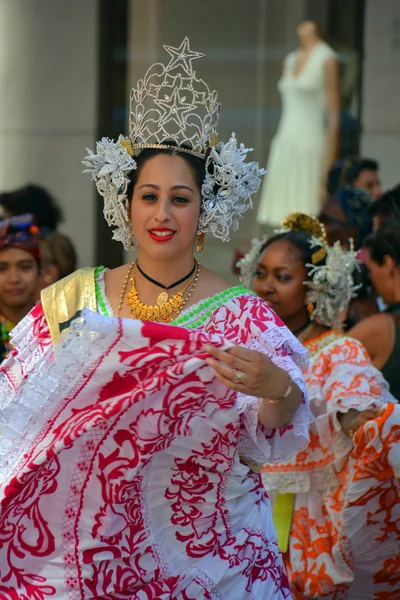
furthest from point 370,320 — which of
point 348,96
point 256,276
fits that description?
point 348,96

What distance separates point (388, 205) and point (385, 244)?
132 centimetres

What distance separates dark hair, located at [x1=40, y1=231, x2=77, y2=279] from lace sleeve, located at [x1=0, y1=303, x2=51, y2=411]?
97.9 inches

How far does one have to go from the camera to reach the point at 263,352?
361 centimetres

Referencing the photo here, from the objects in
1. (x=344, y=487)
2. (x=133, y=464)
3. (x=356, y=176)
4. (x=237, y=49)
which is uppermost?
(x=237, y=49)

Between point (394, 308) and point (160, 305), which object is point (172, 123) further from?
point (394, 308)

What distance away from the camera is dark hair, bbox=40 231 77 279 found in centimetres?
636

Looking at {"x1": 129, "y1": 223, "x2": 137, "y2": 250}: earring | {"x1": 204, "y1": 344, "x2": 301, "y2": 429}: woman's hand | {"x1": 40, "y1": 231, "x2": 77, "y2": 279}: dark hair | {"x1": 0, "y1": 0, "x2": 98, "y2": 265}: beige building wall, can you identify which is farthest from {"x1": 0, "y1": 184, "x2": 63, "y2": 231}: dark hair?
{"x1": 204, "y1": 344, "x2": 301, "y2": 429}: woman's hand

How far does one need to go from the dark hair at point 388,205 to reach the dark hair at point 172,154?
3466 mm

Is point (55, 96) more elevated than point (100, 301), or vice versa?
point (55, 96)

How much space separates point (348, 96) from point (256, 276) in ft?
13.8

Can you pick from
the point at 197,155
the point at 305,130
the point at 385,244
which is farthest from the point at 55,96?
the point at 197,155

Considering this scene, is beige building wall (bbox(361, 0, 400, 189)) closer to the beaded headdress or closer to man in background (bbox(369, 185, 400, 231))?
man in background (bbox(369, 185, 400, 231))

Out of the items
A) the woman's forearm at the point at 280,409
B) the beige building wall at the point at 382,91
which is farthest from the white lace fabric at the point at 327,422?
the beige building wall at the point at 382,91

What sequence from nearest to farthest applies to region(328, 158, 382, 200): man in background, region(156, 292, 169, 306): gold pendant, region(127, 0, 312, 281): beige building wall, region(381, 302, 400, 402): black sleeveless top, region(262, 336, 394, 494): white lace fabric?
region(156, 292, 169, 306): gold pendant → region(262, 336, 394, 494): white lace fabric → region(381, 302, 400, 402): black sleeveless top → region(328, 158, 382, 200): man in background → region(127, 0, 312, 281): beige building wall
